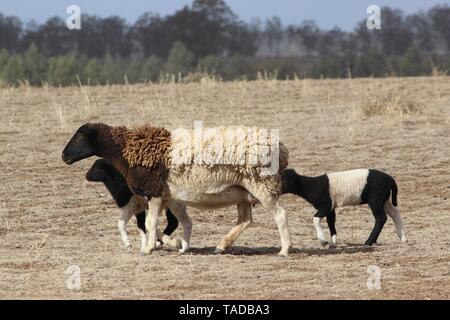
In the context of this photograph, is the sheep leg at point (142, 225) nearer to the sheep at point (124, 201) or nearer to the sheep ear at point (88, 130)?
the sheep at point (124, 201)

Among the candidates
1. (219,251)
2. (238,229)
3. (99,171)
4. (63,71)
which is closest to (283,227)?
(238,229)

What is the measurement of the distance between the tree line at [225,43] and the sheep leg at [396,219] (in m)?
29.2

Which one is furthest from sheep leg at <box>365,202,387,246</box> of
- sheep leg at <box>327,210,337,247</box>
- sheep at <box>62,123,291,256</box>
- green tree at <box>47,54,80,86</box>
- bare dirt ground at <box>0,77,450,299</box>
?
green tree at <box>47,54,80,86</box>

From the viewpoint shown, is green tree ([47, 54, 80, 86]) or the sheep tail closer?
the sheep tail

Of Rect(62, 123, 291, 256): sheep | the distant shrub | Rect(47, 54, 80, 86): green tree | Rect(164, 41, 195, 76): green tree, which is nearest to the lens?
Rect(62, 123, 291, 256): sheep

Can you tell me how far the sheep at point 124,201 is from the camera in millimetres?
13086

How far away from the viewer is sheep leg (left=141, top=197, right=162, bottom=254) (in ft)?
41.0

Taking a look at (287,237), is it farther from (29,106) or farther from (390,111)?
(29,106)

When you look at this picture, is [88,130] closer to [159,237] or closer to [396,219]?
[159,237]

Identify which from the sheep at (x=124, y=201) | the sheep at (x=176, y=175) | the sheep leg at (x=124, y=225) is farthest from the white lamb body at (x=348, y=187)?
the sheep leg at (x=124, y=225)

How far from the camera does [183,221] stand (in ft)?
42.4

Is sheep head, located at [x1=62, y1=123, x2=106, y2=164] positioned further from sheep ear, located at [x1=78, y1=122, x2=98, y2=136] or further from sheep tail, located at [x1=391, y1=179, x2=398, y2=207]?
sheep tail, located at [x1=391, y1=179, x2=398, y2=207]

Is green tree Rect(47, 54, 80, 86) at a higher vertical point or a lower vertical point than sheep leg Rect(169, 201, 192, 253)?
higher

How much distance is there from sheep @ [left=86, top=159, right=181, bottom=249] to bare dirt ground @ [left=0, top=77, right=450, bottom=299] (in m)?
0.21
